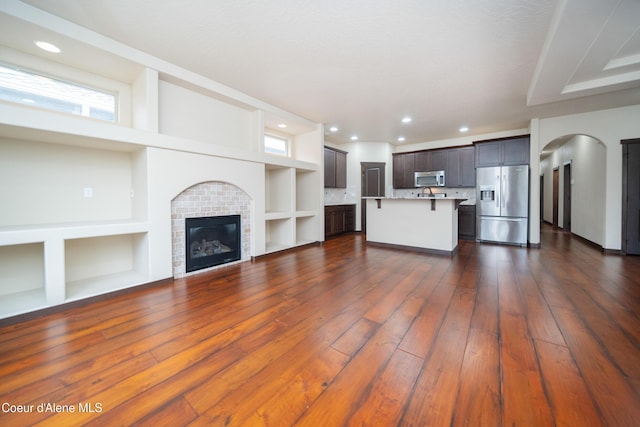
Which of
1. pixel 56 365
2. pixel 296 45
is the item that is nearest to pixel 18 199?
pixel 56 365

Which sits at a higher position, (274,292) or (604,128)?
(604,128)

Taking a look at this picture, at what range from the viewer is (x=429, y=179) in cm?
707

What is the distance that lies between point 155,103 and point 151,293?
2.39 m

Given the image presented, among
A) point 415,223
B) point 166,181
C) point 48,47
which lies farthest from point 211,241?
point 415,223

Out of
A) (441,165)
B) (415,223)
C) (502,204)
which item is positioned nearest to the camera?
(415,223)

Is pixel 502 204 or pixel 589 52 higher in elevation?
pixel 589 52

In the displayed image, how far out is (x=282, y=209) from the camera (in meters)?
5.26

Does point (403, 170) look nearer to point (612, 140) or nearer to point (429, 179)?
point (429, 179)

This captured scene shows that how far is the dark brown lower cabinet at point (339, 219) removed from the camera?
21.2 ft

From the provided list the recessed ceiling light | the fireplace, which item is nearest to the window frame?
the recessed ceiling light

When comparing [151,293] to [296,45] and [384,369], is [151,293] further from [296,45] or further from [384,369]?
[296,45]

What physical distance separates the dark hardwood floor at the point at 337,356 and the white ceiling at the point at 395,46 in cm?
274

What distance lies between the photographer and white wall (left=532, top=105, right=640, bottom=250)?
14.6ft

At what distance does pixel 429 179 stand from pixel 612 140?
136 inches
